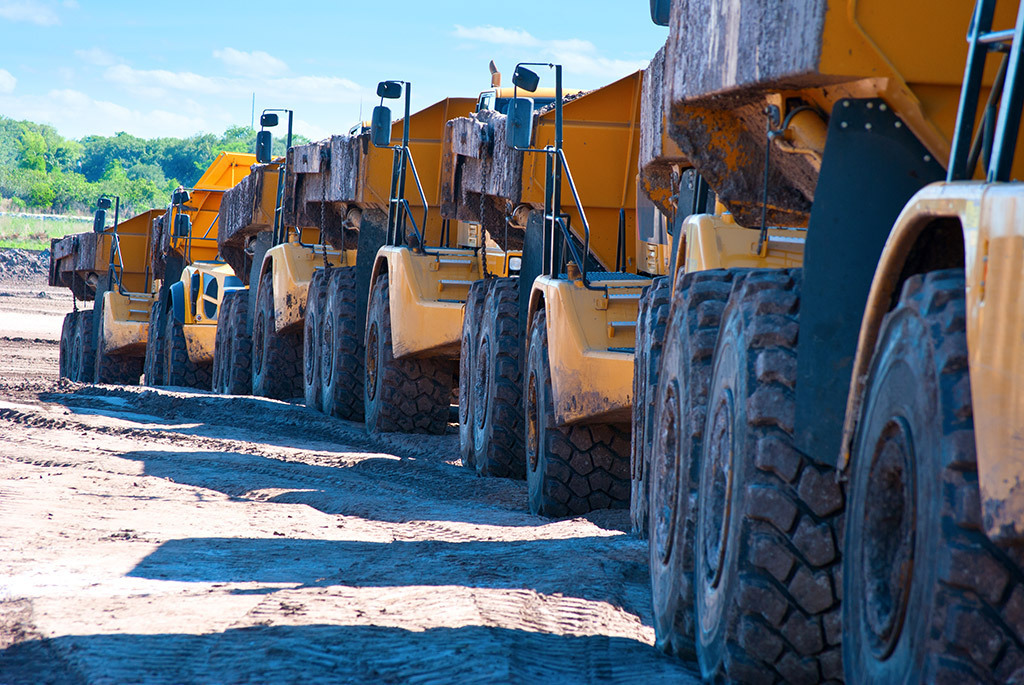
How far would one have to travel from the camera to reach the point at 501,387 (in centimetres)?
895

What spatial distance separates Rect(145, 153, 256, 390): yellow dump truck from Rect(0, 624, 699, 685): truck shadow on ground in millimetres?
14847

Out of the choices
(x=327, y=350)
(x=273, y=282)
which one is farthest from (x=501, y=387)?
(x=273, y=282)

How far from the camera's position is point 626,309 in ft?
23.9

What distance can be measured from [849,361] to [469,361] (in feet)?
21.8

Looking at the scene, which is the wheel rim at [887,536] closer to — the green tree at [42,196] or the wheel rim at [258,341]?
the wheel rim at [258,341]

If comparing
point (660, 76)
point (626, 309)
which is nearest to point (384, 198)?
point (626, 309)

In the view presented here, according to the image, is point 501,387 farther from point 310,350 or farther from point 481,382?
point 310,350

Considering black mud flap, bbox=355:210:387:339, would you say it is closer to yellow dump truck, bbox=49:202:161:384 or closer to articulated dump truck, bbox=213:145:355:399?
articulated dump truck, bbox=213:145:355:399

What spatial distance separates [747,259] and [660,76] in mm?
1484

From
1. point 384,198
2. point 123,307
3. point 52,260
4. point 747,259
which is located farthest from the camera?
point 52,260

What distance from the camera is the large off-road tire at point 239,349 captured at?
1705 centimetres

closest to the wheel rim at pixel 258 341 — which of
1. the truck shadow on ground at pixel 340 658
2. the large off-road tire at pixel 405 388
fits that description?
the large off-road tire at pixel 405 388

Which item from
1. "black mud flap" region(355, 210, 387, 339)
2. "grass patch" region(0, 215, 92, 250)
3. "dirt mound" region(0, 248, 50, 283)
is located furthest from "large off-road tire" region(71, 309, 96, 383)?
"grass patch" region(0, 215, 92, 250)

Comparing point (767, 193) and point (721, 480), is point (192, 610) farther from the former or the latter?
point (767, 193)
